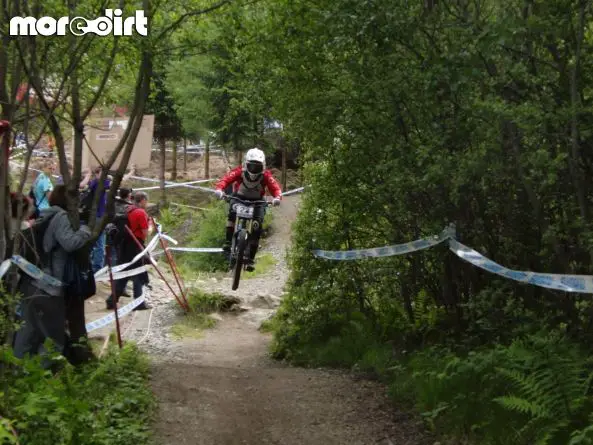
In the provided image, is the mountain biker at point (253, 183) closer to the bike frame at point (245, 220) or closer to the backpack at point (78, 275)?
the bike frame at point (245, 220)

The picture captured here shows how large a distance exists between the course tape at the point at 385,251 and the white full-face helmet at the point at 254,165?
1.71 metres

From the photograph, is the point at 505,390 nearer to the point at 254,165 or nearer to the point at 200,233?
the point at 254,165

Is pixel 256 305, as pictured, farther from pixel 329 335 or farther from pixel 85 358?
pixel 85 358

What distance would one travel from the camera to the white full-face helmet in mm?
11531

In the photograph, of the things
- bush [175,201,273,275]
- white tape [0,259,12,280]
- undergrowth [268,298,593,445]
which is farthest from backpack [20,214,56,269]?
bush [175,201,273,275]

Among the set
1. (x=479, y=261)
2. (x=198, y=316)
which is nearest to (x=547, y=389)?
(x=479, y=261)

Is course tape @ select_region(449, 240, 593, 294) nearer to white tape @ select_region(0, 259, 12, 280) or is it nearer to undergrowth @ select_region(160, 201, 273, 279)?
white tape @ select_region(0, 259, 12, 280)

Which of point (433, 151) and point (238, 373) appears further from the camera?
point (238, 373)

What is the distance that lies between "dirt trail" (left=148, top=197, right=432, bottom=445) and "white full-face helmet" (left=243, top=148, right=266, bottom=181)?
93.5 inches

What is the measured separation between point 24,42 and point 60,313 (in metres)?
2.37

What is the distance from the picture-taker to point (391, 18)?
260 inches

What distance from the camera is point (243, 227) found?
12.0 meters

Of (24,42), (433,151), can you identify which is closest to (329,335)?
(433,151)

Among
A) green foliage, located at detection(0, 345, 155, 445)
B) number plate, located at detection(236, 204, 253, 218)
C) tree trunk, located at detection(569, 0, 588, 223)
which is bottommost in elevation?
green foliage, located at detection(0, 345, 155, 445)
